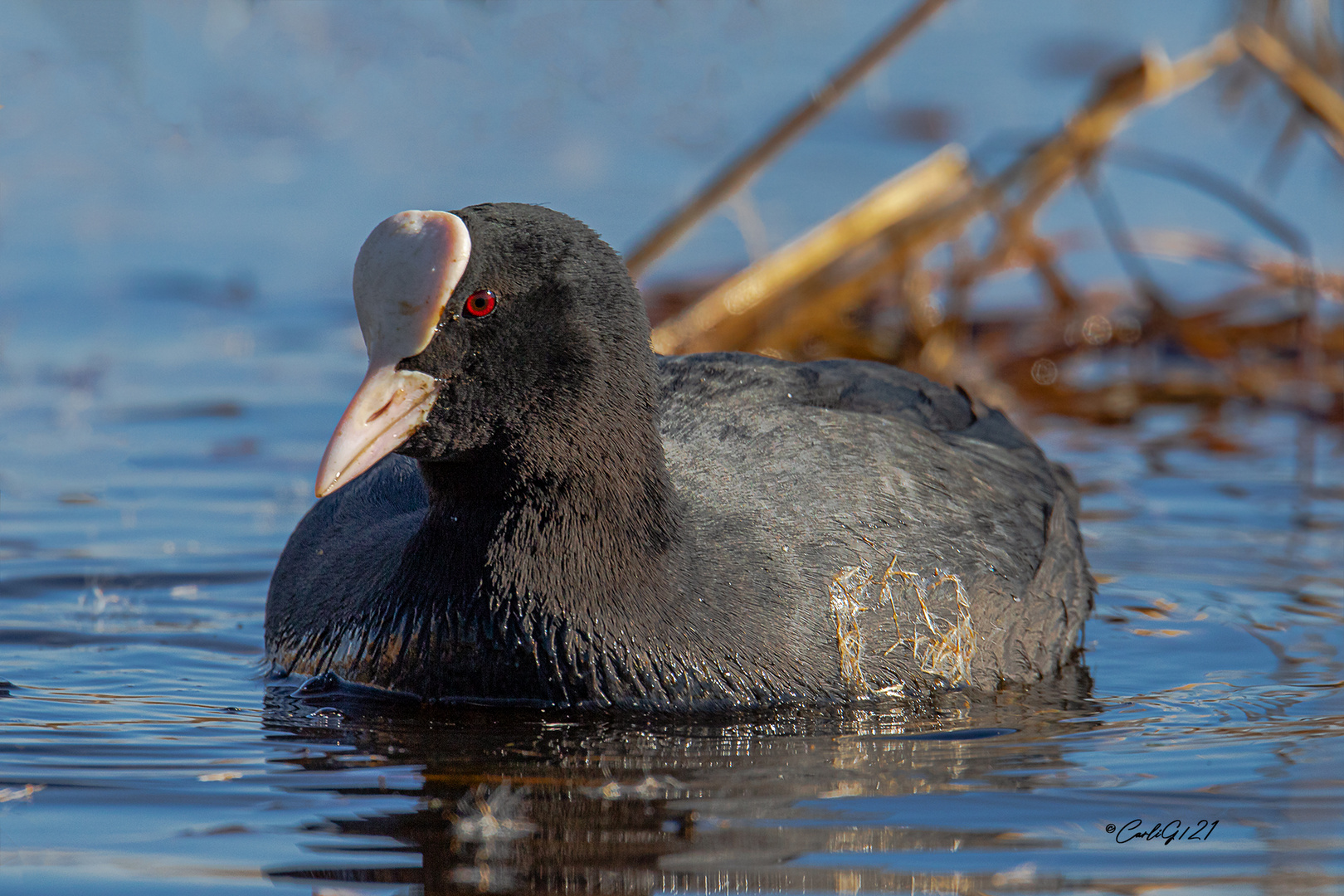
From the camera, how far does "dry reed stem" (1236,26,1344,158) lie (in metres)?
6.89

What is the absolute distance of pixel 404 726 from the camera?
394 centimetres

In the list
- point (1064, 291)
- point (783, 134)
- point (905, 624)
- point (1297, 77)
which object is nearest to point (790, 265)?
point (783, 134)

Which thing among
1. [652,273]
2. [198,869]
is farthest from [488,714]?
[652,273]

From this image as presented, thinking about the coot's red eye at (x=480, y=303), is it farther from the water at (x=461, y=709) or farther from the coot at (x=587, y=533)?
the water at (x=461, y=709)

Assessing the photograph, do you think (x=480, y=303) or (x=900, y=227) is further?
(x=900, y=227)

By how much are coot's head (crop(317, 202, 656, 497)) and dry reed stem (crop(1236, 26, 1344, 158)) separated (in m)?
3.82

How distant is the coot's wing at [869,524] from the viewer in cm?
416

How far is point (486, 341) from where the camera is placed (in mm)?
3852

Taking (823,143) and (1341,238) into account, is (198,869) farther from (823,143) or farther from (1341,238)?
(823,143)

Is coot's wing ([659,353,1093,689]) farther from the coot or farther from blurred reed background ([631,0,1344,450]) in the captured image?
blurred reed background ([631,0,1344,450])

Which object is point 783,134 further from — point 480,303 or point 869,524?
point 480,303

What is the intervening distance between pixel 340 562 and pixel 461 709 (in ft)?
1.80

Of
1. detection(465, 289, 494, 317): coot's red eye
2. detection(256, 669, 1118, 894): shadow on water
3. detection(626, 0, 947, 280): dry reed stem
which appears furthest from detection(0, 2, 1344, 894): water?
detection(626, 0, 947, 280): dry reed stem

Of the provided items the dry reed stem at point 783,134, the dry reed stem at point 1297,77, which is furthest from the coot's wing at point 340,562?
the dry reed stem at point 1297,77
